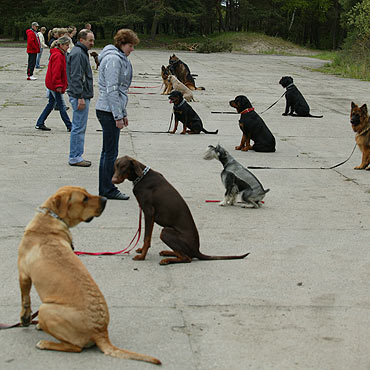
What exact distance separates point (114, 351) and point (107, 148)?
183 inches

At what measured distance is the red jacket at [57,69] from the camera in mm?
12484

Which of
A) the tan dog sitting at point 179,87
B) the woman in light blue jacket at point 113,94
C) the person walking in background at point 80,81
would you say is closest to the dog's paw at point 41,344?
the woman in light blue jacket at point 113,94

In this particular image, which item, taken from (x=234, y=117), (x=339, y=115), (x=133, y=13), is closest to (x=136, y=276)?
(x=234, y=117)

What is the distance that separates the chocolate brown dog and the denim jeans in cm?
205

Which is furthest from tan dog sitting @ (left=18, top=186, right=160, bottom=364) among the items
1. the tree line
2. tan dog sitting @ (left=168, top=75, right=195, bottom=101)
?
the tree line

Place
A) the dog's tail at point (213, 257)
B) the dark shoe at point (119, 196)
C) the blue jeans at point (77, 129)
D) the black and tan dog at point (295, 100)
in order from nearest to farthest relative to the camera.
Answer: the dog's tail at point (213, 257) → the dark shoe at point (119, 196) → the blue jeans at point (77, 129) → the black and tan dog at point (295, 100)

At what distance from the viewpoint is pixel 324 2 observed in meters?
83.2

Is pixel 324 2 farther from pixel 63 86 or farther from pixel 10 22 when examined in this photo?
pixel 63 86

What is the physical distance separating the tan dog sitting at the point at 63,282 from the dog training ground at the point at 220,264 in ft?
0.42

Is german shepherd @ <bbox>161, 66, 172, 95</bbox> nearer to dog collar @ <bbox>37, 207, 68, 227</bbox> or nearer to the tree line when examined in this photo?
dog collar @ <bbox>37, 207, 68, 227</bbox>

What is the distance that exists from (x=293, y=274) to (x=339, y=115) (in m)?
13.2

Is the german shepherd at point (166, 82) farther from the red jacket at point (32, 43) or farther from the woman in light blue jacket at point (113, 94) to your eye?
the woman in light blue jacket at point (113, 94)

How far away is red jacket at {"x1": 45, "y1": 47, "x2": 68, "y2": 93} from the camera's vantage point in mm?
12484

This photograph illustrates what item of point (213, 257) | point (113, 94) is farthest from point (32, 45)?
point (213, 257)
